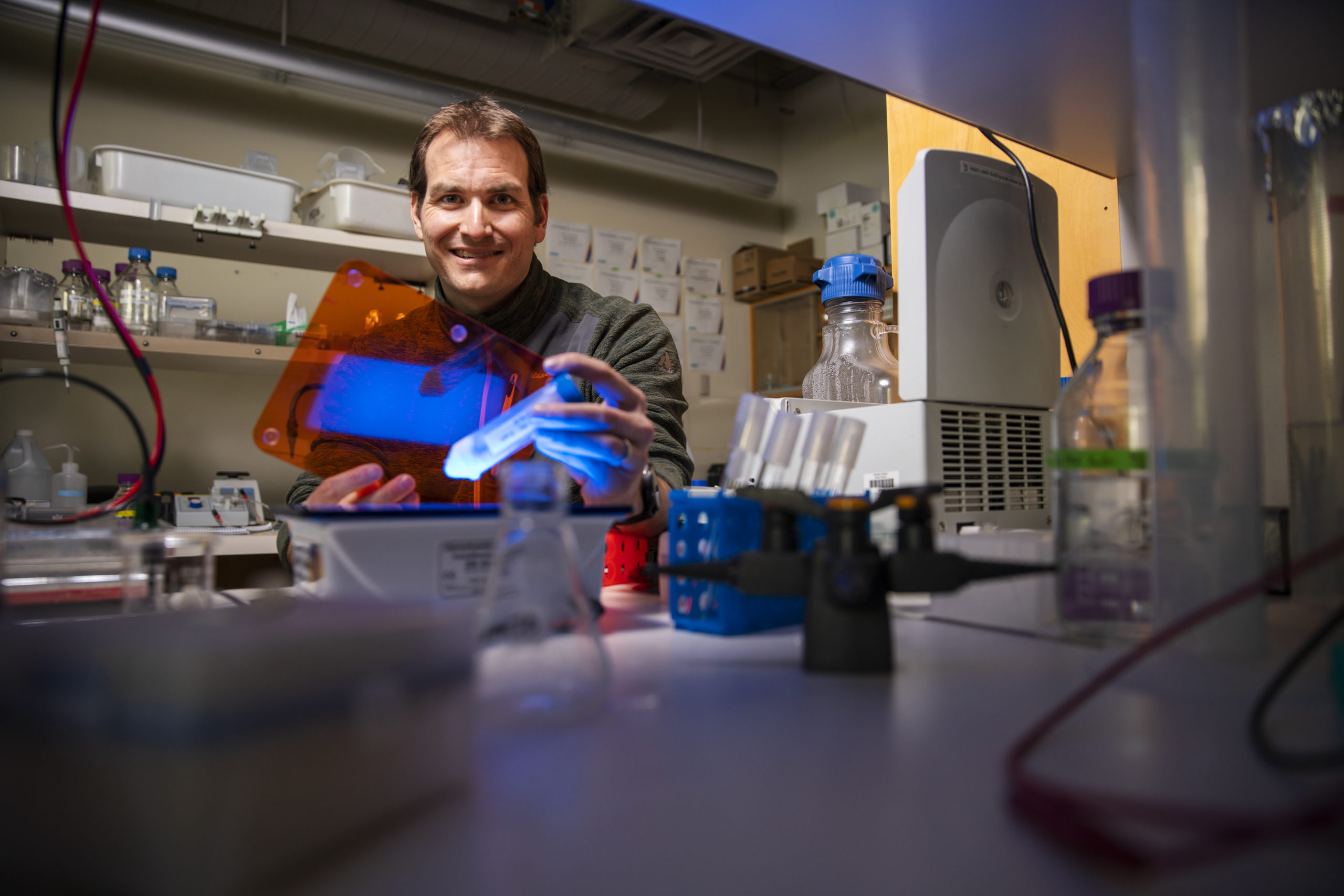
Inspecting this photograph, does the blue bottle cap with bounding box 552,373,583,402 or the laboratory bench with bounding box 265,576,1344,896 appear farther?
the blue bottle cap with bounding box 552,373,583,402

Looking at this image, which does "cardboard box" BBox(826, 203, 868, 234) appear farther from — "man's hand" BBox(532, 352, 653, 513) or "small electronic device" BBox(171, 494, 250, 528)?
"man's hand" BBox(532, 352, 653, 513)

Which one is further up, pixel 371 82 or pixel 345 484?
pixel 371 82

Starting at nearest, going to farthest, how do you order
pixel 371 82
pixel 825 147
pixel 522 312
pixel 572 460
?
pixel 572 460, pixel 522 312, pixel 371 82, pixel 825 147

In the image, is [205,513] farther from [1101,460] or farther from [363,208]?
[1101,460]

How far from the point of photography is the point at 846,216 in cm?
349

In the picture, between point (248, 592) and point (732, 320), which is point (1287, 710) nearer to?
point (248, 592)

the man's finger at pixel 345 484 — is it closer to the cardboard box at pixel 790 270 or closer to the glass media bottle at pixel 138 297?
the glass media bottle at pixel 138 297

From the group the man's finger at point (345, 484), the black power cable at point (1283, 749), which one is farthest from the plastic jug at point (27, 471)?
the black power cable at point (1283, 749)

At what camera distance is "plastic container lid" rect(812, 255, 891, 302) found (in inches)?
37.7

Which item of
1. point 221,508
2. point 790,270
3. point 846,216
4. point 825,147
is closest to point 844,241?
point 846,216

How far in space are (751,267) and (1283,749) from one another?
3600mm

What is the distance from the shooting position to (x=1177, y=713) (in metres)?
0.37

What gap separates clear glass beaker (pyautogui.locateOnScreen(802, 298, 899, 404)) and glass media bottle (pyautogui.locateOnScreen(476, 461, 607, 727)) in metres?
0.66

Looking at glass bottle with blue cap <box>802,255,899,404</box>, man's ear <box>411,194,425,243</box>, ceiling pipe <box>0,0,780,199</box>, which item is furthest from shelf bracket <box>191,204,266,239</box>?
glass bottle with blue cap <box>802,255,899,404</box>
